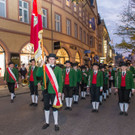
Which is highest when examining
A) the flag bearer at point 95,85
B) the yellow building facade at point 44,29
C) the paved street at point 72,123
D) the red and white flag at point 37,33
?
the yellow building facade at point 44,29

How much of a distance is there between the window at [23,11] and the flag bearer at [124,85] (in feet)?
42.5

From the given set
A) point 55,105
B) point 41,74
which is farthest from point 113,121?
point 41,74

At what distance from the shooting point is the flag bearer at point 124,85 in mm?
5508

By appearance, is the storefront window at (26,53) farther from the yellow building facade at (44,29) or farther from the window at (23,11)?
the window at (23,11)

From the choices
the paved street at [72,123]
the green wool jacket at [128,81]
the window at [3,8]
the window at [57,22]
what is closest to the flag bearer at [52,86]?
the paved street at [72,123]

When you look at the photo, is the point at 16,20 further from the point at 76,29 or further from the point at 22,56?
the point at 76,29

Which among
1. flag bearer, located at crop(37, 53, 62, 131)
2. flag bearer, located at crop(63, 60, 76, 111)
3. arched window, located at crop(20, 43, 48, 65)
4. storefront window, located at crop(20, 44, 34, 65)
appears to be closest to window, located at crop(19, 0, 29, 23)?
arched window, located at crop(20, 43, 48, 65)

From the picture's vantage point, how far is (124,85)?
A: 5.56 metres

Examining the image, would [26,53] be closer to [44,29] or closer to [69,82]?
[44,29]

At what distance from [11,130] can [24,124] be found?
1.61 feet

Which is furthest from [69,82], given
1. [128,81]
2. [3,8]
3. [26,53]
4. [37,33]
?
[3,8]

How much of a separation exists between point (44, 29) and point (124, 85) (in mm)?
13638

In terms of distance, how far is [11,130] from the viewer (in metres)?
4.15

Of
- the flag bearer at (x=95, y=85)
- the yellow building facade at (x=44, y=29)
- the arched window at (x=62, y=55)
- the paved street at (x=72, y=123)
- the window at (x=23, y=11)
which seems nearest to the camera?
the paved street at (x=72, y=123)
